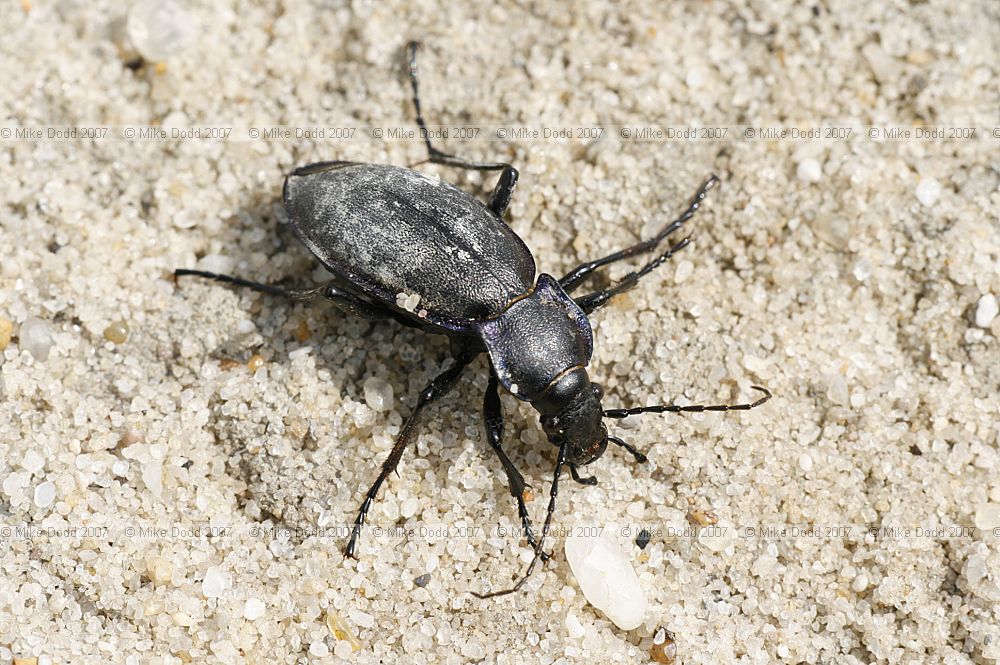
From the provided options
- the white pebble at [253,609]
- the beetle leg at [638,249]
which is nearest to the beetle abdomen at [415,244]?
the beetle leg at [638,249]

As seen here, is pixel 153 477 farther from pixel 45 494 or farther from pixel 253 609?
pixel 253 609

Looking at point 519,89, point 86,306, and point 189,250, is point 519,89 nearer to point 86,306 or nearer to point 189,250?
point 189,250

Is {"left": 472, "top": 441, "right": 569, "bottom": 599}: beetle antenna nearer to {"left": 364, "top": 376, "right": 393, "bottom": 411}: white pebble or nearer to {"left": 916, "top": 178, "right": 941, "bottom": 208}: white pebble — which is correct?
{"left": 364, "top": 376, "right": 393, "bottom": 411}: white pebble

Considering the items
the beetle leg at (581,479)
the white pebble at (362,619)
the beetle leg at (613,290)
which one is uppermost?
the beetle leg at (613,290)

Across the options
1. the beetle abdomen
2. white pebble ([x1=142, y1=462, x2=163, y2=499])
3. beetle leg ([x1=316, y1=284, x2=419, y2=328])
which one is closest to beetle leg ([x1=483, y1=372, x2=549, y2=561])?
the beetle abdomen

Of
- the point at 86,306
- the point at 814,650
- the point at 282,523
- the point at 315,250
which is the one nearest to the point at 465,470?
the point at 282,523

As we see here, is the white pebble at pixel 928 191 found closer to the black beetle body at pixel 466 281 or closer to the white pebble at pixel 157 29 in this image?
Answer: the black beetle body at pixel 466 281

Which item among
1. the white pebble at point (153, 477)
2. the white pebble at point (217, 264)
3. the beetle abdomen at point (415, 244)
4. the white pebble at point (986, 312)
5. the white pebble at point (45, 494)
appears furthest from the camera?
the white pebble at point (217, 264)
